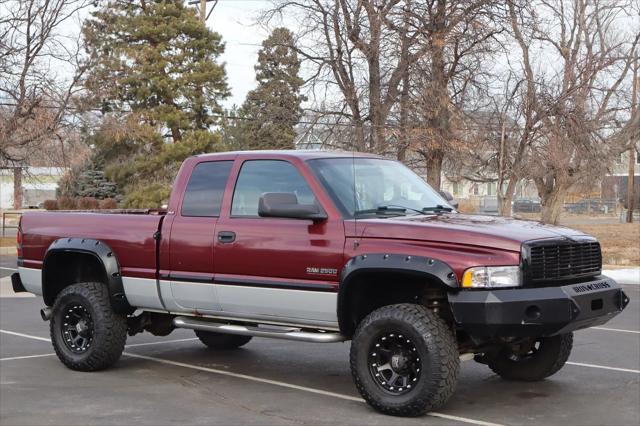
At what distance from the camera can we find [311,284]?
6684mm

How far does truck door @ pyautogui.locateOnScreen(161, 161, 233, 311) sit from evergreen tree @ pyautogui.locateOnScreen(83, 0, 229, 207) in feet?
121

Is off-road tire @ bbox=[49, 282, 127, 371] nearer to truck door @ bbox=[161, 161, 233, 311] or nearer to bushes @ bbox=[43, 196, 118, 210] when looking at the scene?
truck door @ bbox=[161, 161, 233, 311]

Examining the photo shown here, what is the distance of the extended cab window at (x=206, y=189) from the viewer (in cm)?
757

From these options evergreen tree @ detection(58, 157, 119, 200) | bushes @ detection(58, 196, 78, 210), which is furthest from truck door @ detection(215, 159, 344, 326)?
evergreen tree @ detection(58, 157, 119, 200)

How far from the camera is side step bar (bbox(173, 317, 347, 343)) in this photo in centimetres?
671

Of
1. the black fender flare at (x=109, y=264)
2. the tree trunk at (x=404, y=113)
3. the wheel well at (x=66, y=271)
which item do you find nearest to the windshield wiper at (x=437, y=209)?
the black fender flare at (x=109, y=264)

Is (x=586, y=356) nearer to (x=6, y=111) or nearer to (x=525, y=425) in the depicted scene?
(x=525, y=425)

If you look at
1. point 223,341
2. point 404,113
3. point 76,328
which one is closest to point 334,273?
point 76,328

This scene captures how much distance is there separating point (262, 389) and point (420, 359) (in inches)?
69.0

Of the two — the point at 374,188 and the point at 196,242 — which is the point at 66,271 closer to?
the point at 196,242

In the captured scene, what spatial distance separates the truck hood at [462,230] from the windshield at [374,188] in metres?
0.32

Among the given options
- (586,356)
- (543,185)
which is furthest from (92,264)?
(543,185)

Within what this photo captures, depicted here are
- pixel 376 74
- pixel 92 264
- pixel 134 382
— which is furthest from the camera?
pixel 376 74

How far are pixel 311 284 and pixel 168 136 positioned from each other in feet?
136
